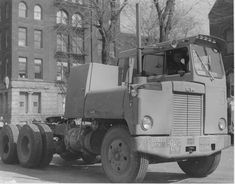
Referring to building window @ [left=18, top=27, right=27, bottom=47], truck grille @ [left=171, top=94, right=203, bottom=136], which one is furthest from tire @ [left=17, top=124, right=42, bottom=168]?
building window @ [left=18, top=27, right=27, bottom=47]

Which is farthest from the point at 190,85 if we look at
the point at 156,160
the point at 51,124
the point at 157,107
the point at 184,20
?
the point at 184,20

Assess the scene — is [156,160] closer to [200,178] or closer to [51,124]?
[200,178]

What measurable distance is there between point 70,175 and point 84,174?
1.14 ft

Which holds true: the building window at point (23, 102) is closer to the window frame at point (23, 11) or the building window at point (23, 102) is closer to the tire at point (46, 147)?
the window frame at point (23, 11)

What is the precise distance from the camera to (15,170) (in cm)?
1041

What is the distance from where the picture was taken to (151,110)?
306 inches

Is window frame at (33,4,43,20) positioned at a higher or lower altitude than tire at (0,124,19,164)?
higher

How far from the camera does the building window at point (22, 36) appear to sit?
46078 mm

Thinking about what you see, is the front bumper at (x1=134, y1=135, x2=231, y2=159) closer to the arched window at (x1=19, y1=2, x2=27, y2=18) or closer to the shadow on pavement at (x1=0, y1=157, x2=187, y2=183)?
the shadow on pavement at (x1=0, y1=157, x2=187, y2=183)

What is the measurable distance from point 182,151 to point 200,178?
1.72m

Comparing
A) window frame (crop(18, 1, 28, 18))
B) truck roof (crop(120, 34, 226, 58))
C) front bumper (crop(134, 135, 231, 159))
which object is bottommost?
front bumper (crop(134, 135, 231, 159))

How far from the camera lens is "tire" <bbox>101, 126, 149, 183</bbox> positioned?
7.84m

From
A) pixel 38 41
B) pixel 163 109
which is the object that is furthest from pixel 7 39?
pixel 163 109

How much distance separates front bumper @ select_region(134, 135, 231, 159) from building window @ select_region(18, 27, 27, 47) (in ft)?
131
